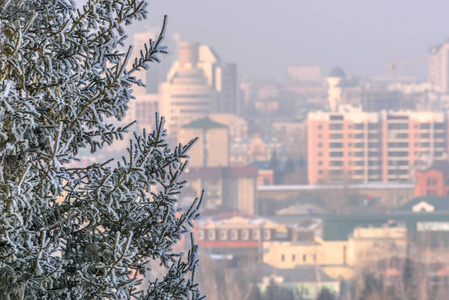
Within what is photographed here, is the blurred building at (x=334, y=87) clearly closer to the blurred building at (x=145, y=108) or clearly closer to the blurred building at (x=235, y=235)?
the blurred building at (x=145, y=108)

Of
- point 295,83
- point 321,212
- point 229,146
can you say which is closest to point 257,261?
point 321,212

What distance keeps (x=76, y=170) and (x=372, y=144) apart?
65.5 feet

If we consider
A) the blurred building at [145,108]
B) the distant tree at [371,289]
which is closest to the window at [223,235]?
the distant tree at [371,289]

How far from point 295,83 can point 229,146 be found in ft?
17.1

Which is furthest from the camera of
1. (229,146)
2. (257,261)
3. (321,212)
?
(229,146)

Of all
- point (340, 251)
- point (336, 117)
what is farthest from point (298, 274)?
point (336, 117)

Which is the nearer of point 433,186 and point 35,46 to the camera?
point 35,46

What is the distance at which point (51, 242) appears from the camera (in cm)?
91

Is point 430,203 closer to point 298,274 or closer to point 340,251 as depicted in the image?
point 340,251

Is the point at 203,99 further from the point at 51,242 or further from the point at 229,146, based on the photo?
the point at 51,242

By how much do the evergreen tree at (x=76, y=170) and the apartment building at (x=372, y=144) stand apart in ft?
61.5

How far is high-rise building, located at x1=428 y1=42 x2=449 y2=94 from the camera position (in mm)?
24406

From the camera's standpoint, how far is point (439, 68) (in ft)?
80.7

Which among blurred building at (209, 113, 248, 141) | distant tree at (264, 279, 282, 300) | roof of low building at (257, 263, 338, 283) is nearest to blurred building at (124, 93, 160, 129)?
blurred building at (209, 113, 248, 141)
